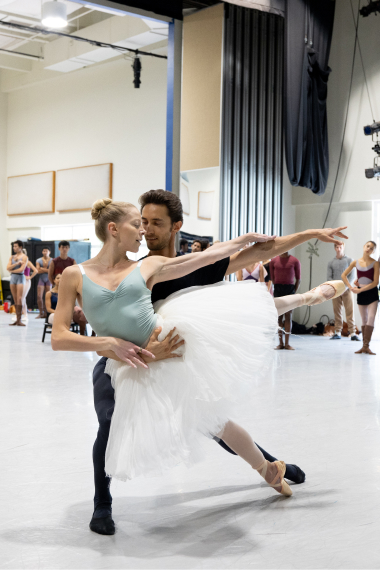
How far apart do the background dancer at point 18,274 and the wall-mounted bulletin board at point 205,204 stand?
340 centimetres

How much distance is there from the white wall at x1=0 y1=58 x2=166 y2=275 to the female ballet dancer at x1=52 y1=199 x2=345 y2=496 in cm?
1134

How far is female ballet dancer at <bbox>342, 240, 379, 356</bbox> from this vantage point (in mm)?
7465

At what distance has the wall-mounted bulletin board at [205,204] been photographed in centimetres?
874

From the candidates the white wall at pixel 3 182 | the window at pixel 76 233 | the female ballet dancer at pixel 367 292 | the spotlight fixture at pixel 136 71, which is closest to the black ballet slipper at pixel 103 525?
the female ballet dancer at pixel 367 292

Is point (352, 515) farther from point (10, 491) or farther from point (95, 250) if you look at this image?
point (95, 250)

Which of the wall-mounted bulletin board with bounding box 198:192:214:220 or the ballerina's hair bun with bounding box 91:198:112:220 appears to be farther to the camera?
the wall-mounted bulletin board with bounding box 198:192:214:220

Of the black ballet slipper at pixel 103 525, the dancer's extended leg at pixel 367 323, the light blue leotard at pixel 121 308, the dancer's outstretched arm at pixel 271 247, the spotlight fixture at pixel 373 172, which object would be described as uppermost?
the spotlight fixture at pixel 373 172

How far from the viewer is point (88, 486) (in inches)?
99.7

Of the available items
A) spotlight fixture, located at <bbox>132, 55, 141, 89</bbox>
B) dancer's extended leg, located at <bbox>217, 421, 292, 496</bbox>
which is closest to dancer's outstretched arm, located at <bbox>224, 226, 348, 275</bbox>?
dancer's extended leg, located at <bbox>217, 421, 292, 496</bbox>

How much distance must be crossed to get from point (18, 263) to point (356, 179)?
5924 mm

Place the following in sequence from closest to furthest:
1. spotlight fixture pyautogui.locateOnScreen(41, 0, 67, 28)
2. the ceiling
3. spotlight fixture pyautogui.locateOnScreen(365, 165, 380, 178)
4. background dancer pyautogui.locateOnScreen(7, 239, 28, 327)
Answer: spotlight fixture pyautogui.locateOnScreen(365, 165, 380, 178)
spotlight fixture pyautogui.locateOnScreen(41, 0, 67, 28)
background dancer pyautogui.locateOnScreen(7, 239, 28, 327)
the ceiling

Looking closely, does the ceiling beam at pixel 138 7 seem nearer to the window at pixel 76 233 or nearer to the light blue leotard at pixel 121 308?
the window at pixel 76 233

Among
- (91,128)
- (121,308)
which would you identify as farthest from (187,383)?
(91,128)

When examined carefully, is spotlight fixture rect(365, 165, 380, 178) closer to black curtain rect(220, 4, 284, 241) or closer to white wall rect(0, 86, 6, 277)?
black curtain rect(220, 4, 284, 241)
